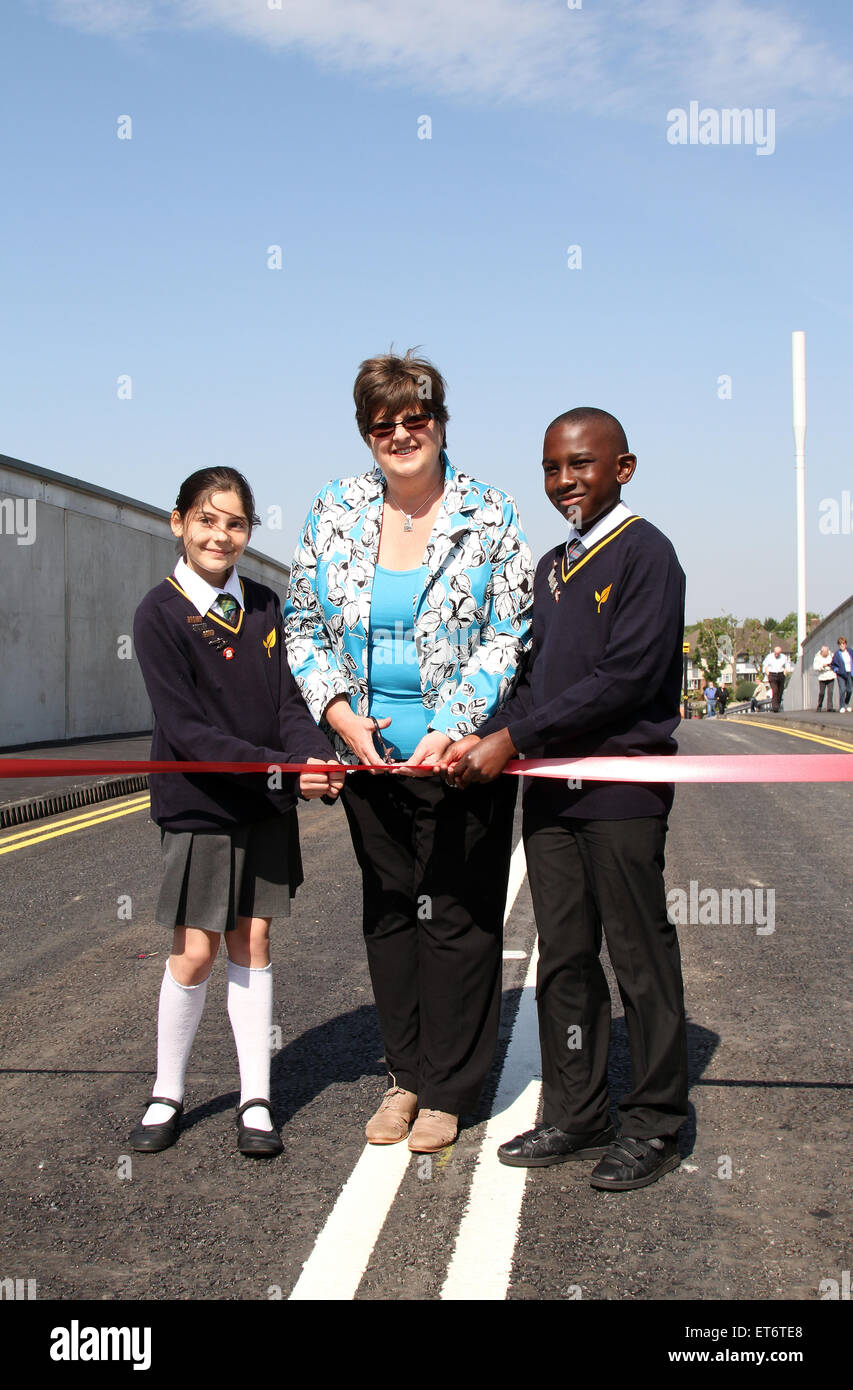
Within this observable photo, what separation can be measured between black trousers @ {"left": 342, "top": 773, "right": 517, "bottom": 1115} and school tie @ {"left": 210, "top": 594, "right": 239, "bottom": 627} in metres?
0.63

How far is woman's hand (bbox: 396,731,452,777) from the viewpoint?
11.3 ft

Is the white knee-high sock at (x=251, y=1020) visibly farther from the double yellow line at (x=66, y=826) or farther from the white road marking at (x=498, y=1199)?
the double yellow line at (x=66, y=826)

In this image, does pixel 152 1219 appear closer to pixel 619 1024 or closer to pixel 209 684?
pixel 209 684

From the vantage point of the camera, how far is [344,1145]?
361cm

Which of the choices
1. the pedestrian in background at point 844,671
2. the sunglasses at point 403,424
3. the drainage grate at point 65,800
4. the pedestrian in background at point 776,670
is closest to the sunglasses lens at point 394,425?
the sunglasses at point 403,424

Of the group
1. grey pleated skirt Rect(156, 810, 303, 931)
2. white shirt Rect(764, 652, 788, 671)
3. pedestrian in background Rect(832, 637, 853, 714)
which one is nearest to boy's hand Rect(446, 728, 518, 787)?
grey pleated skirt Rect(156, 810, 303, 931)

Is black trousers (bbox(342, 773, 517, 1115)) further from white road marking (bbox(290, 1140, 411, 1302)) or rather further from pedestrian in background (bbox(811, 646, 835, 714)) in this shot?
pedestrian in background (bbox(811, 646, 835, 714))

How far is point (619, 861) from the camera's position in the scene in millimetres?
3359

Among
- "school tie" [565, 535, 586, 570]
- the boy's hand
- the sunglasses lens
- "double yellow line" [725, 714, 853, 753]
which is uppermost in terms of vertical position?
the sunglasses lens

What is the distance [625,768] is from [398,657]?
76 cm

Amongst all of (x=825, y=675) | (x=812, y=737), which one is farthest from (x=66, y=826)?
(x=825, y=675)

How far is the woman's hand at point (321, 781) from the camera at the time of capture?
351 centimetres

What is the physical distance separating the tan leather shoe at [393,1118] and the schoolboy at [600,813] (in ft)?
1.23
